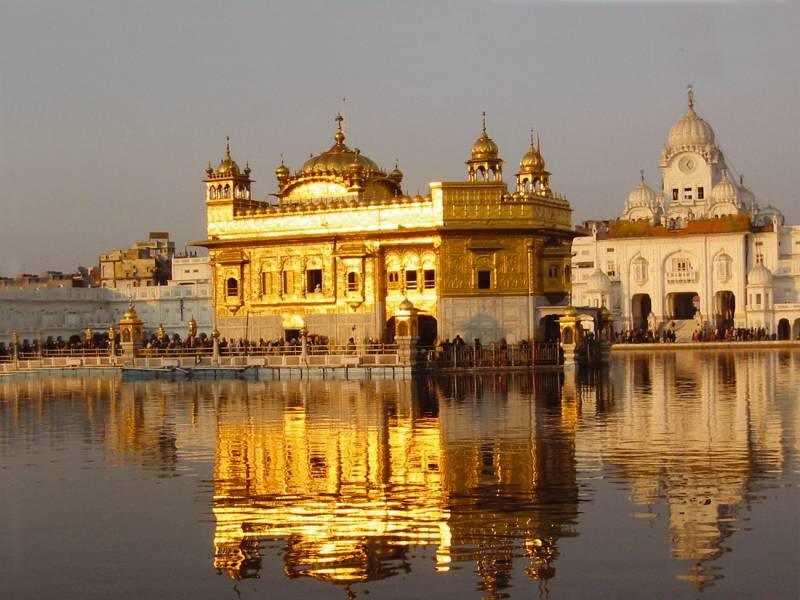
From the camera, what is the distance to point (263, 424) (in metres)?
21.0

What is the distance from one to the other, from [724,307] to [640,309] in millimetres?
5644

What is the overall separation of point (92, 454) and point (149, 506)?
5069mm

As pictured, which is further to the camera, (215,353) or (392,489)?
(215,353)

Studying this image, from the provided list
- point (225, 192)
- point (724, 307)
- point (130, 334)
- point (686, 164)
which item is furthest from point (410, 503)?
point (686, 164)

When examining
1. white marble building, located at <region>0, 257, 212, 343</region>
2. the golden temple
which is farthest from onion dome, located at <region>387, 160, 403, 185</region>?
white marble building, located at <region>0, 257, 212, 343</region>

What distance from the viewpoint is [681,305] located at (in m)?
84.3

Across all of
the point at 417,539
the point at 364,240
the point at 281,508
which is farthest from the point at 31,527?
the point at 364,240

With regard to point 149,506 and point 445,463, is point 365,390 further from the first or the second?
point 149,506

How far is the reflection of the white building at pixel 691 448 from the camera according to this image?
10.9 metres

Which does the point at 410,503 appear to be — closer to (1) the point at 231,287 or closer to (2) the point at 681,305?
(1) the point at 231,287

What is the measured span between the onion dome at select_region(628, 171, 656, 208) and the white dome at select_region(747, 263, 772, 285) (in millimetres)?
12200

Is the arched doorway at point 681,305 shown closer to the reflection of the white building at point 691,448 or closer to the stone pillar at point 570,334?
the stone pillar at point 570,334

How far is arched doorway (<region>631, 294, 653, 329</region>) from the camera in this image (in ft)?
269

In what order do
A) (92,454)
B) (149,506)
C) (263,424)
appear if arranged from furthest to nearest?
(263,424), (92,454), (149,506)
